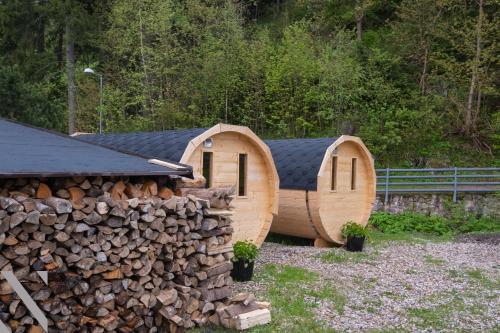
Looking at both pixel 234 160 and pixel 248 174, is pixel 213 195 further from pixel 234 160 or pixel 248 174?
→ pixel 248 174

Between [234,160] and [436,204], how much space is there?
1041cm

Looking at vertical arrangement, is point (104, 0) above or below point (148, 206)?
above

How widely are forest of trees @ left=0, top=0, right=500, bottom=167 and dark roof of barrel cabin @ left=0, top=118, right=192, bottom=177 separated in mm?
16757

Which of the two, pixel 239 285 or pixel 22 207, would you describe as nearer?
pixel 22 207

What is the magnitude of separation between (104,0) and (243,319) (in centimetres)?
2402

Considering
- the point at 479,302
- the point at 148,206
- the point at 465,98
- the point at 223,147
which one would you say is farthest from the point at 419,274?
the point at 465,98

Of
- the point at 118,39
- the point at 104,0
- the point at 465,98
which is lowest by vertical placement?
the point at 465,98

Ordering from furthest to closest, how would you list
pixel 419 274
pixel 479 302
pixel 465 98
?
pixel 465 98 < pixel 419 274 < pixel 479 302

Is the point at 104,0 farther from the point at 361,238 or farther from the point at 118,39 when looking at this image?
the point at 361,238

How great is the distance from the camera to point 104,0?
26109mm

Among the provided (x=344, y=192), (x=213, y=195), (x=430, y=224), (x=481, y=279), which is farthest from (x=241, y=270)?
(x=430, y=224)

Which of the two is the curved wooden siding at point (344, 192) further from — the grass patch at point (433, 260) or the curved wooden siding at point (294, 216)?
the grass patch at point (433, 260)

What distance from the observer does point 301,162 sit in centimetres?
1126

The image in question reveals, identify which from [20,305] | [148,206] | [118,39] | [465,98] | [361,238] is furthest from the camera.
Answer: [118,39]
